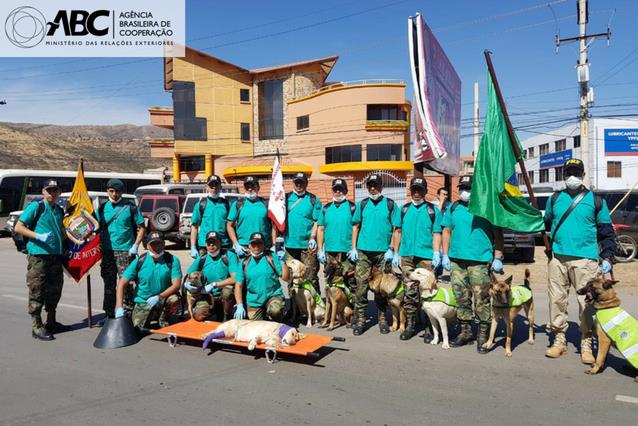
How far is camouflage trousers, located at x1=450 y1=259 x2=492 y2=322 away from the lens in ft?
18.8

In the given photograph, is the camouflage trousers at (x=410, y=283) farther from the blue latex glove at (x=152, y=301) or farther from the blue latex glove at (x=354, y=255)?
the blue latex glove at (x=152, y=301)

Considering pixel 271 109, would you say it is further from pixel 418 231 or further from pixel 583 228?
pixel 583 228

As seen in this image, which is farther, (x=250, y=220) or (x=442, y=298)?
(x=250, y=220)

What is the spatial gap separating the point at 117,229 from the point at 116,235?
9 cm

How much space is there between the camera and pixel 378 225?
256 inches

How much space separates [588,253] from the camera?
5266mm

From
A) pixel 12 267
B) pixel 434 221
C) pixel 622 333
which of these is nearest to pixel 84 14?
pixel 12 267

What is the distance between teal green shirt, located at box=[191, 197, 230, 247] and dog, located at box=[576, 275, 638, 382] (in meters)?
4.87

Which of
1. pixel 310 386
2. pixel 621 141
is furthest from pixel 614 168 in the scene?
pixel 310 386

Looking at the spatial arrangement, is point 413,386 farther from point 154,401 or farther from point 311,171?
point 311,171

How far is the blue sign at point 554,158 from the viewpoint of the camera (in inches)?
1916

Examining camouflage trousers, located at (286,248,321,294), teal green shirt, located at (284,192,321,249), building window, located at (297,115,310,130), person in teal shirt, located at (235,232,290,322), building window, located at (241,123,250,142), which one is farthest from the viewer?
building window, located at (241,123,250,142)

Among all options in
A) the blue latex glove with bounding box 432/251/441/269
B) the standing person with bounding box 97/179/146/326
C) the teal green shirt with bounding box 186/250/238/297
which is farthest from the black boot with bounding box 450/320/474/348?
the standing person with bounding box 97/179/146/326

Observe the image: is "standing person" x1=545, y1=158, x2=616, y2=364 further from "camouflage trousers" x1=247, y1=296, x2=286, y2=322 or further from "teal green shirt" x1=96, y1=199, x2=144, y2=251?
"teal green shirt" x1=96, y1=199, x2=144, y2=251
